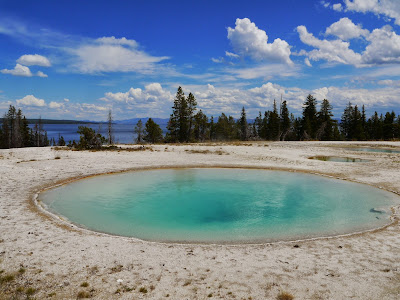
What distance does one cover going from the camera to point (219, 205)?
47.9 feet

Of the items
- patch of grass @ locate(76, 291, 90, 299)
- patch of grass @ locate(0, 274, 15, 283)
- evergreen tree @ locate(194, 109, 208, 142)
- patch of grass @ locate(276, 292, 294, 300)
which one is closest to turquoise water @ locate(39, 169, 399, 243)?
patch of grass @ locate(276, 292, 294, 300)

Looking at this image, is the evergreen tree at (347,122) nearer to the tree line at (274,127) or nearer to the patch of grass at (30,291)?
the tree line at (274,127)

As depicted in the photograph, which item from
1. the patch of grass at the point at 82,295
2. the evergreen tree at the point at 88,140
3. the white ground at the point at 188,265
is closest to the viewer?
the patch of grass at the point at 82,295

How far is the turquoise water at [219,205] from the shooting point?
10859mm

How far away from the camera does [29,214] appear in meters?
11.4

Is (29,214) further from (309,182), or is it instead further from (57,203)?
(309,182)

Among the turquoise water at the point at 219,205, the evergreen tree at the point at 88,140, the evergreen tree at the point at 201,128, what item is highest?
the evergreen tree at the point at 201,128

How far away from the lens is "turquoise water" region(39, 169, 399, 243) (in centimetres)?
1086

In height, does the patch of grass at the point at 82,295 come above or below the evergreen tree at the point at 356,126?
below

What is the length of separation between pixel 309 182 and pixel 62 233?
16.0 m

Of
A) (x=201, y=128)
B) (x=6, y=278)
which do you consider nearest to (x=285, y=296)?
(x=6, y=278)

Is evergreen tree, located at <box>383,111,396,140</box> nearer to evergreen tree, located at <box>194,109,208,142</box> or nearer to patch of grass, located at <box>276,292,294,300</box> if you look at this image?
evergreen tree, located at <box>194,109,208,142</box>

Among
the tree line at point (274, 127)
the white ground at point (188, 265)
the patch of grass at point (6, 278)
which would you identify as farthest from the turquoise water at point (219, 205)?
the tree line at point (274, 127)

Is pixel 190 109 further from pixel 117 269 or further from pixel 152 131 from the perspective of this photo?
pixel 117 269
